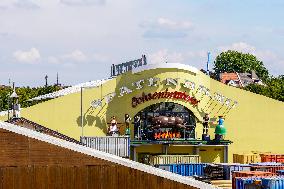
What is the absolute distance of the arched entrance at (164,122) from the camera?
205 ft

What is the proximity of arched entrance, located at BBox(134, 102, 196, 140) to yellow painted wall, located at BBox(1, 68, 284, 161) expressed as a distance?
636mm

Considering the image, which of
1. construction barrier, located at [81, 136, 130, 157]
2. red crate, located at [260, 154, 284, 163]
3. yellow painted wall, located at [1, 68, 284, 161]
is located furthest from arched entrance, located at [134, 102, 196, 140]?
construction barrier, located at [81, 136, 130, 157]

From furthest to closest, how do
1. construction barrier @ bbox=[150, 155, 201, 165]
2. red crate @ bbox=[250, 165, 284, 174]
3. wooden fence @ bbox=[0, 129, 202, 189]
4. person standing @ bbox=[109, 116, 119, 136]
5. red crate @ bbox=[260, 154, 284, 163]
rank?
person standing @ bbox=[109, 116, 119, 136]
red crate @ bbox=[260, 154, 284, 163]
construction barrier @ bbox=[150, 155, 201, 165]
red crate @ bbox=[250, 165, 284, 174]
wooden fence @ bbox=[0, 129, 202, 189]

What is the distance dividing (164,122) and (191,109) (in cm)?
338

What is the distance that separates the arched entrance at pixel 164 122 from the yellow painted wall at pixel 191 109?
2.09 ft

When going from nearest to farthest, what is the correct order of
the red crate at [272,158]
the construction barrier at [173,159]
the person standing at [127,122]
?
1. the construction barrier at [173,159]
2. the red crate at [272,158]
3. the person standing at [127,122]

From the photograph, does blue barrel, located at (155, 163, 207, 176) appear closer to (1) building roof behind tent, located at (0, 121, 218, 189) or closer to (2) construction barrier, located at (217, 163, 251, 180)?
(2) construction barrier, located at (217, 163, 251, 180)

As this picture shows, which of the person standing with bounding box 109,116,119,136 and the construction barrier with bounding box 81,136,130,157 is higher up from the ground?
the person standing with bounding box 109,116,119,136

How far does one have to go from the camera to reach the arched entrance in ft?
205

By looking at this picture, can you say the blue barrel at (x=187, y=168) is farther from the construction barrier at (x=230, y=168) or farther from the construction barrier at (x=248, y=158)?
the construction barrier at (x=248, y=158)

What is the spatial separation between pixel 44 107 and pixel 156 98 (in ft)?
32.9

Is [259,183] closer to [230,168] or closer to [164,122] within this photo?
[230,168]

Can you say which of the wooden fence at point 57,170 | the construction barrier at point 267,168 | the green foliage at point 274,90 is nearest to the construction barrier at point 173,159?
the construction barrier at point 267,168

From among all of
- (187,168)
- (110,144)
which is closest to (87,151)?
(187,168)
